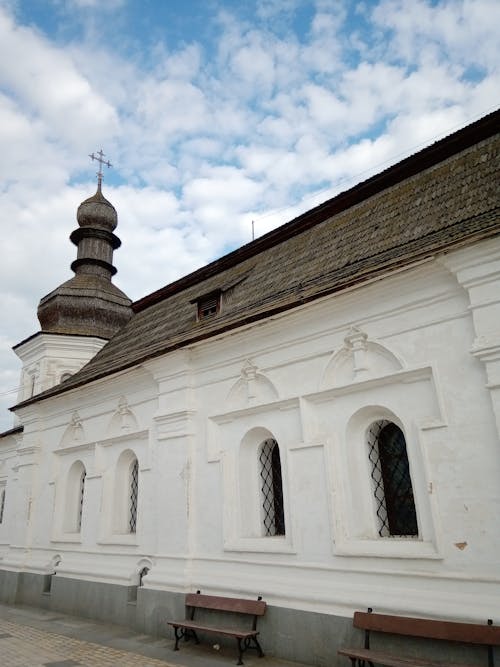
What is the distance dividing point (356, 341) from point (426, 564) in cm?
278

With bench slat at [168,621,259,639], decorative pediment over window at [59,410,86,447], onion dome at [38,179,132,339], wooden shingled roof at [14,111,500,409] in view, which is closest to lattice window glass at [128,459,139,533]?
decorative pediment over window at [59,410,86,447]

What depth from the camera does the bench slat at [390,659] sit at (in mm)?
4953

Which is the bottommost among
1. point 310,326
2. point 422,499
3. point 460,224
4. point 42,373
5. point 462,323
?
point 422,499

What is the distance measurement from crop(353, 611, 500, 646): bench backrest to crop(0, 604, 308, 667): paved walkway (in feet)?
4.07

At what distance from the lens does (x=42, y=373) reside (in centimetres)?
1670

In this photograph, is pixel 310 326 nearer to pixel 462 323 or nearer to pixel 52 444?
pixel 462 323

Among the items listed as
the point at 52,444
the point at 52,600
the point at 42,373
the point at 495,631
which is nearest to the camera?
the point at 495,631

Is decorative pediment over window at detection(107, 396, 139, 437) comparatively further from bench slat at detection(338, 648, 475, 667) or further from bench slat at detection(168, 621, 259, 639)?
bench slat at detection(338, 648, 475, 667)

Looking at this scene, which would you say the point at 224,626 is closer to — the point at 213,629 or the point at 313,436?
the point at 213,629

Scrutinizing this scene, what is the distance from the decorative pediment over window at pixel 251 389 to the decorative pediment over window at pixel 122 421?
8.94ft

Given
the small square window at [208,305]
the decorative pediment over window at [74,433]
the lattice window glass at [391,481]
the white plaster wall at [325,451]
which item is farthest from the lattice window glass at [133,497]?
the lattice window glass at [391,481]

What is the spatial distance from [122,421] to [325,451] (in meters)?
5.08

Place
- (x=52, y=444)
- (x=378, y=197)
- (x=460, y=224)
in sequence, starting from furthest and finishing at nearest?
(x=52, y=444) < (x=378, y=197) < (x=460, y=224)

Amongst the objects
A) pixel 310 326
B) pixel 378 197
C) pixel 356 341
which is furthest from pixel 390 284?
pixel 378 197
